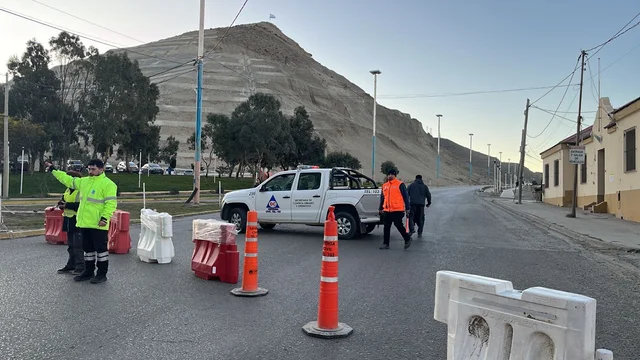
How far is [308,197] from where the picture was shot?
1459 cm

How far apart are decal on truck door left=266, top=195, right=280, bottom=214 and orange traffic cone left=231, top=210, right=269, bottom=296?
24.8ft

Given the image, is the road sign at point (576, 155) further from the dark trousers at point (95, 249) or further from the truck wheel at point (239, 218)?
the dark trousers at point (95, 249)

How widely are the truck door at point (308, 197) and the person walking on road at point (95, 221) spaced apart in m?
6.95

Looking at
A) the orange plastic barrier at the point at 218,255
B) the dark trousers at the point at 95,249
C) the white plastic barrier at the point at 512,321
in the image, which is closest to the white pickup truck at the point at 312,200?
the orange plastic barrier at the point at 218,255

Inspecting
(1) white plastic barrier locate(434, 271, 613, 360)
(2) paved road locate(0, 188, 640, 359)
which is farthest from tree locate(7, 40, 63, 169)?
(1) white plastic barrier locate(434, 271, 613, 360)

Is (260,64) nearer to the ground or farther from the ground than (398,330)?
farther from the ground

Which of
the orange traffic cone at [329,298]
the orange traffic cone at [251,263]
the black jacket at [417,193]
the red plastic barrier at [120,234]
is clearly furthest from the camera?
→ the black jacket at [417,193]

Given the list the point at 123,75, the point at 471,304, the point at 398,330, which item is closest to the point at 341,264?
the point at 398,330

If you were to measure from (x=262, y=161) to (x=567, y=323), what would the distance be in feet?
188

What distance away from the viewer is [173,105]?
404ft

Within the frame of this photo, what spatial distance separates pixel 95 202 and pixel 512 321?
642cm

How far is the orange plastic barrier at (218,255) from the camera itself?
27.0ft

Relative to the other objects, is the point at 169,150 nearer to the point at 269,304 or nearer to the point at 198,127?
the point at 198,127

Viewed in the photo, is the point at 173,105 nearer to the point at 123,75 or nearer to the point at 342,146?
the point at 342,146
